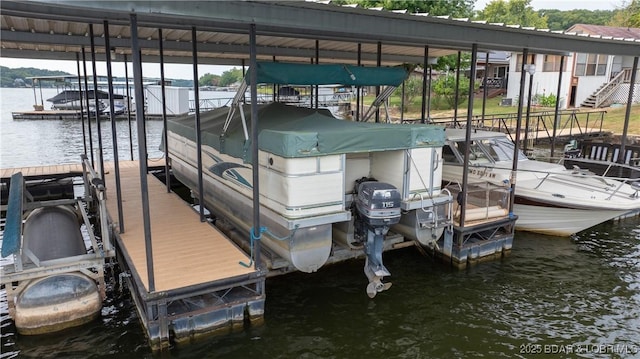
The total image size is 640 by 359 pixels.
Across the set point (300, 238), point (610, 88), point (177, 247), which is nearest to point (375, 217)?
point (300, 238)

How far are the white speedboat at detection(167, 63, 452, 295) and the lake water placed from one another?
87cm

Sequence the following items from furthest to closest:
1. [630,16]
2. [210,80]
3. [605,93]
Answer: [210,80] < [630,16] < [605,93]

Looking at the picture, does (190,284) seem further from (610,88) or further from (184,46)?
(610,88)

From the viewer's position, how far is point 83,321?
6695 mm

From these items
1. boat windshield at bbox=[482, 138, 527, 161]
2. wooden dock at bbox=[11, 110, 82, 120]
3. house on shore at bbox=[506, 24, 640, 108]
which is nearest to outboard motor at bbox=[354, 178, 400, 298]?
boat windshield at bbox=[482, 138, 527, 161]

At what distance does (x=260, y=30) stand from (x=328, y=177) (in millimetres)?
2473

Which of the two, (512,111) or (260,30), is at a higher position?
(260,30)

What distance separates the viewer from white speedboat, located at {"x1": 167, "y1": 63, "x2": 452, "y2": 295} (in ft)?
21.5

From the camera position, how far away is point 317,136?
6492mm

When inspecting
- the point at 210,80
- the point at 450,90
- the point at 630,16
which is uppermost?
the point at 630,16

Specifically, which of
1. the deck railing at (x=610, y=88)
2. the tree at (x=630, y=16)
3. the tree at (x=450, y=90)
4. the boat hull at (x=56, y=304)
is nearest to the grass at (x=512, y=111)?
the tree at (x=450, y=90)

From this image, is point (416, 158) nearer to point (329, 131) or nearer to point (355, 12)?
point (329, 131)

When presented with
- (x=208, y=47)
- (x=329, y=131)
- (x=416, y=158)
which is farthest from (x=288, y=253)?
(x=208, y=47)

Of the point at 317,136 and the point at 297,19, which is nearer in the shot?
the point at 297,19
